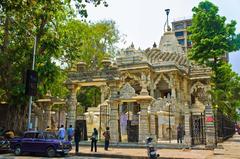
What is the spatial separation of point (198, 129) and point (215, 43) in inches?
366

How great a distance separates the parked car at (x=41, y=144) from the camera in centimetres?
1492

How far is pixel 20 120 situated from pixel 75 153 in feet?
22.5

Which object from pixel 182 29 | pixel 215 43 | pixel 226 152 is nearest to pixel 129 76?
pixel 215 43

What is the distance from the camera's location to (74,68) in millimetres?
23312

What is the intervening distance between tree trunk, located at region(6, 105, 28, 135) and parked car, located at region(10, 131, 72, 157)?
506 centimetres

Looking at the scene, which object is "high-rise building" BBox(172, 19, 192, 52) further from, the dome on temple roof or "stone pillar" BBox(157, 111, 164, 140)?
"stone pillar" BBox(157, 111, 164, 140)

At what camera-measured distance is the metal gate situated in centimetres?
1969

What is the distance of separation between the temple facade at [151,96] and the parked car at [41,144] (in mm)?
5727

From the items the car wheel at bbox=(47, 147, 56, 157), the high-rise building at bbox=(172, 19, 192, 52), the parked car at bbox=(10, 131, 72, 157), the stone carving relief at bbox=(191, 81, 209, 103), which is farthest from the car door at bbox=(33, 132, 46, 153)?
the high-rise building at bbox=(172, 19, 192, 52)

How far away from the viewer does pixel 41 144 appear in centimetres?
1511

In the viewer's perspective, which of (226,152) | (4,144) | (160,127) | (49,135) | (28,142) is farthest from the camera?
(160,127)

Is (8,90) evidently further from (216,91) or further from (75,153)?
(216,91)

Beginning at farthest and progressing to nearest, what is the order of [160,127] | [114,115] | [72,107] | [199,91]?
[199,91] < [160,127] < [72,107] < [114,115]

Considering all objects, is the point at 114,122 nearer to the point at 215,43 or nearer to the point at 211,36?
the point at 215,43
